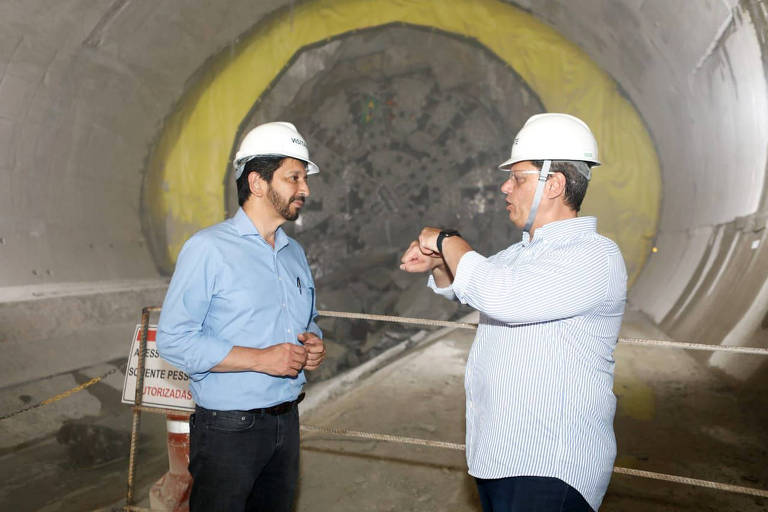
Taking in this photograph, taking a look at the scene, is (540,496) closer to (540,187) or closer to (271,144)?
(540,187)

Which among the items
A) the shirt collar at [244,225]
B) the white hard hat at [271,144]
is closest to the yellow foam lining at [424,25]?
the white hard hat at [271,144]

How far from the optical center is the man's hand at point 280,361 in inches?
79.2

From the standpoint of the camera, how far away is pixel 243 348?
6.66 feet

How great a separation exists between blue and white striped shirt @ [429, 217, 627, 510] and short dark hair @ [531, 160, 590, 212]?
0.13 m

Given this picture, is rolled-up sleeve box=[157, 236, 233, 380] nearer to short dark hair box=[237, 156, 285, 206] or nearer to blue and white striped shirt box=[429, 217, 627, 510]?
short dark hair box=[237, 156, 285, 206]

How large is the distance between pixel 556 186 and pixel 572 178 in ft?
0.21

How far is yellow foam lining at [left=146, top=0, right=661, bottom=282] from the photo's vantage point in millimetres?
7234

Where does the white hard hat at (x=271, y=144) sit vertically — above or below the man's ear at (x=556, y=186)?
above

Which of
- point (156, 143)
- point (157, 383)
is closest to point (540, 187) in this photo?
point (157, 383)

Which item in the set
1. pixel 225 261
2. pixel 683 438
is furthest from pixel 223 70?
pixel 683 438

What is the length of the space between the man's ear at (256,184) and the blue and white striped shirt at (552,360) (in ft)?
3.46

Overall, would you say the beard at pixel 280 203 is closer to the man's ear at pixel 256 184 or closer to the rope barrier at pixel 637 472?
the man's ear at pixel 256 184

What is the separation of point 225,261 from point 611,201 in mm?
6417

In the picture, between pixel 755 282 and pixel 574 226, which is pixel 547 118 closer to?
pixel 574 226
